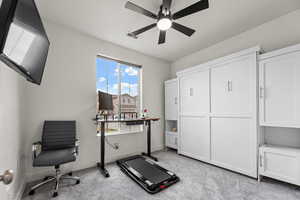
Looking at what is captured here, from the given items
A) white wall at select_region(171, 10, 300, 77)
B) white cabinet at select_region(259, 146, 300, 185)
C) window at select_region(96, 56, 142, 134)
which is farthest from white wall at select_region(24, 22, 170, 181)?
white cabinet at select_region(259, 146, 300, 185)

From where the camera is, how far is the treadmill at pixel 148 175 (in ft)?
6.38

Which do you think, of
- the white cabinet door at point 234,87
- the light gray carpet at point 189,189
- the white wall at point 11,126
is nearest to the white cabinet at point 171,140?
the light gray carpet at point 189,189

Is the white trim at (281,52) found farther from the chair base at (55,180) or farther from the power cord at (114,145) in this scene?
the chair base at (55,180)

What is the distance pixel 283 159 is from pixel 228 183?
872 mm

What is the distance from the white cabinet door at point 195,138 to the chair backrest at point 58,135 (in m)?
2.45

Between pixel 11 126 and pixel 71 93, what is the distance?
3.47 feet

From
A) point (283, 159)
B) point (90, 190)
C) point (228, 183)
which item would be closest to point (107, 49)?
point (90, 190)

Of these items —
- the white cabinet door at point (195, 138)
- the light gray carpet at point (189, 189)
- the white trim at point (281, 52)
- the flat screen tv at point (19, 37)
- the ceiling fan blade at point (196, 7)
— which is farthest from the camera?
the white cabinet door at point (195, 138)

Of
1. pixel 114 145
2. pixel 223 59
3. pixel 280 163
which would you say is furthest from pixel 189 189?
pixel 223 59

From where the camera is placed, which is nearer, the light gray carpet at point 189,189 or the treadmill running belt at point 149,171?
the light gray carpet at point 189,189

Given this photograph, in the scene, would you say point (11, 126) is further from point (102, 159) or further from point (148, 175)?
point (148, 175)

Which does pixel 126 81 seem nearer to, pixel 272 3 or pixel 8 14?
pixel 8 14

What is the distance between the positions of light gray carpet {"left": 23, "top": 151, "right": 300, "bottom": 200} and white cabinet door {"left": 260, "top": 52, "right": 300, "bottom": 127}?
3.18 ft

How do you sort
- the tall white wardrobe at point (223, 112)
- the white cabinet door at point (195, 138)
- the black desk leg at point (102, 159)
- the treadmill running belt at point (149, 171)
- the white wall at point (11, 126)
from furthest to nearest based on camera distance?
1. the white cabinet door at point (195, 138)
2. the black desk leg at point (102, 159)
3. the tall white wardrobe at point (223, 112)
4. the treadmill running belt at point (149, 171)
5. the white wall at point (11, 126)
